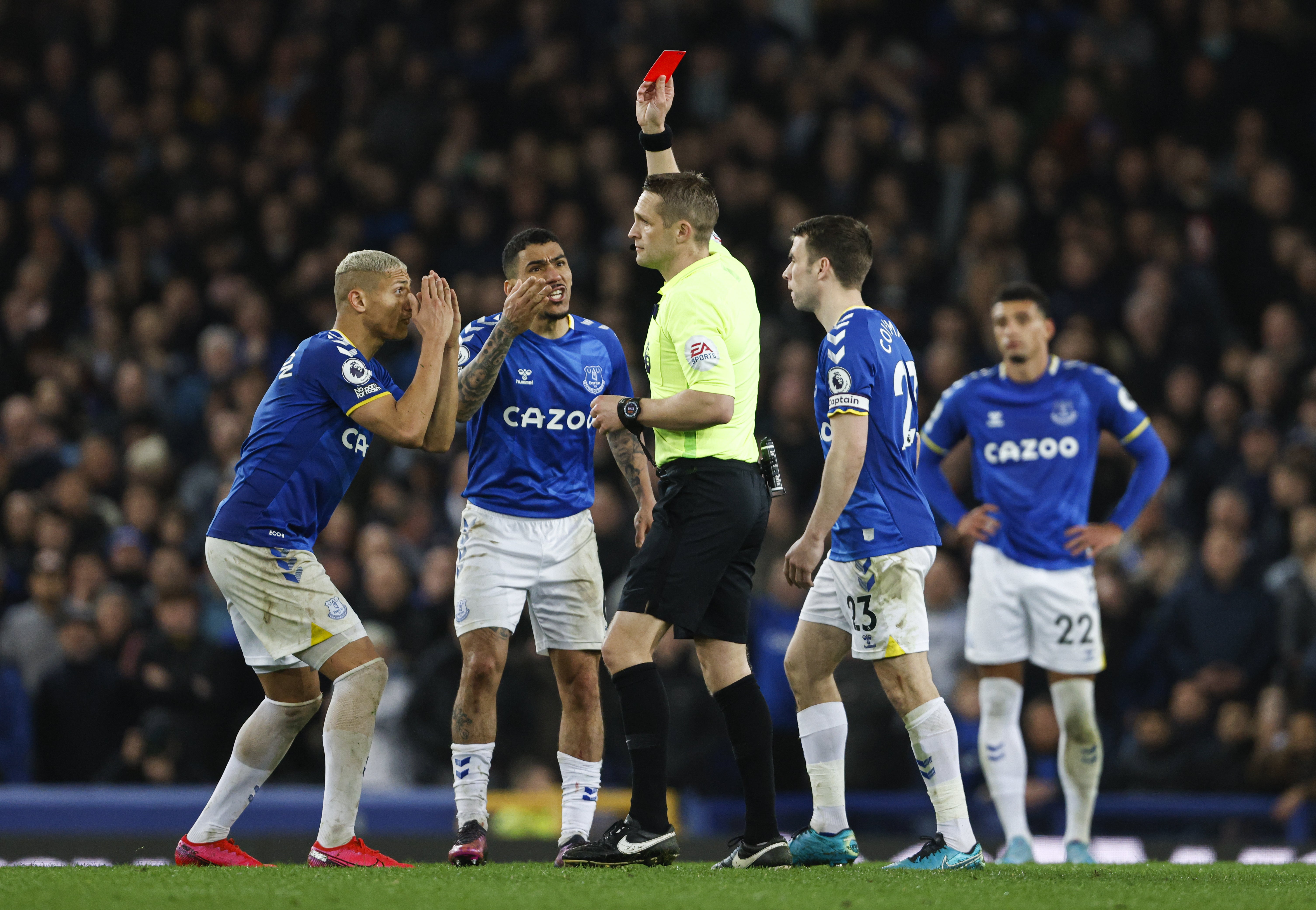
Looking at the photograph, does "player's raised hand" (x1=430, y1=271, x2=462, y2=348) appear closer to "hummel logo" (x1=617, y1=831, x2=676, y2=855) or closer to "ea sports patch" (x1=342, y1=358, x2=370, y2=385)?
"ea sports patch" (x1=342, y1=358, x2=370, y2=385)

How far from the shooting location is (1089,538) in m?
7.96

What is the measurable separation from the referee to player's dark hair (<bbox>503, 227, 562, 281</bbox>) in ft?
1.83

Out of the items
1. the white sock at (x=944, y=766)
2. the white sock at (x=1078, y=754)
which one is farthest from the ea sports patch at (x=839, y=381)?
the white sock at (x=1078, y=754)

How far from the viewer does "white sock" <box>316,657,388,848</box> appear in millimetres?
6004

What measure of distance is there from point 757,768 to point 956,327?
6621mm

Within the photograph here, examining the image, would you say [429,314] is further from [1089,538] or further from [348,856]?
[1089,538]

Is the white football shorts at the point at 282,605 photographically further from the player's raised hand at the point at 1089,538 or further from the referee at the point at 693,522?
the player's raised hand at the point at 1089,538

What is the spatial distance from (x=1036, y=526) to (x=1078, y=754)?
1200 millimetres

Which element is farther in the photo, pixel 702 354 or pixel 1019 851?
pixel 1019 851

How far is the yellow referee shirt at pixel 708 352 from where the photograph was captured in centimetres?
587

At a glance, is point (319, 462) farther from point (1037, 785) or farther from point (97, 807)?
point (1037, 785)

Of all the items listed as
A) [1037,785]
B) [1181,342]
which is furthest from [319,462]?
[1181,342]

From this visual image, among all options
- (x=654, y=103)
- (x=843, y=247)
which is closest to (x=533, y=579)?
(x=843, y=247)

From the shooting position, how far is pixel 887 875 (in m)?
5.76
